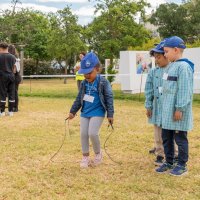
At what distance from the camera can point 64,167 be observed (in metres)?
4.93

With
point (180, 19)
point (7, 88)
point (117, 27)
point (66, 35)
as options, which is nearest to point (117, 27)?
point (117, 27)

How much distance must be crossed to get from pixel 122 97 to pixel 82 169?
387 inches

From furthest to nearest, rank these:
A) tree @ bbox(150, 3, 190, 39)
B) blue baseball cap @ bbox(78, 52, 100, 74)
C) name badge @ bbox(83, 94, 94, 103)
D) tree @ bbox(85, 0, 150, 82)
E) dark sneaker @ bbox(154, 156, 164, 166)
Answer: tree @ bbox(150, 3, 190, 39) → tree @ bbox(85, 0, 150, 82) → dark sneaker @ bbox(154, 156, 164, 166) → name badge @ bbox(83, 94, 94, 103) → blue baseball cap @ bbox(78, 52, 100, 74)

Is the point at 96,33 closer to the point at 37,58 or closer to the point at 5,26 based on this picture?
the point at 5,26

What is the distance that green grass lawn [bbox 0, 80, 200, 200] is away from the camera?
3992 millimetres

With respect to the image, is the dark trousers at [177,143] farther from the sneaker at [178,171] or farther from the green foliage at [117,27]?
the green foliage at [117,27]

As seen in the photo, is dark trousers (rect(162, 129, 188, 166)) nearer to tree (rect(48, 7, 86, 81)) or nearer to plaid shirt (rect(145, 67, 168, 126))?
plaid shirt (rect(145, 67, 168, 126))

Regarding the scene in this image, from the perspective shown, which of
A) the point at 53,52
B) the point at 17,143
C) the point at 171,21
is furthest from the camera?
the point at 171,21

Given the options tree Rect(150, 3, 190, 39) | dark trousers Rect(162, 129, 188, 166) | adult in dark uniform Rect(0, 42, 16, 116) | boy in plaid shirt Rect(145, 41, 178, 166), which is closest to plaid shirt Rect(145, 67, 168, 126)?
boy in plaid shirt Rect(145, 41, 178, 166)

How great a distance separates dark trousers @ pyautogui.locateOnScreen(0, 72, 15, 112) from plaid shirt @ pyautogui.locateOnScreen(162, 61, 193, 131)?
5.37 metres

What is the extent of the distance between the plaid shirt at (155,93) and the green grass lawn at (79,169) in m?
0.66

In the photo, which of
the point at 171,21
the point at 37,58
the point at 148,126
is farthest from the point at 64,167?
the point at 171,21

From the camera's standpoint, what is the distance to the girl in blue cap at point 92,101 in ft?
15.3

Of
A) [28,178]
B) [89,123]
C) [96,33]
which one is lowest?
[28,178]
